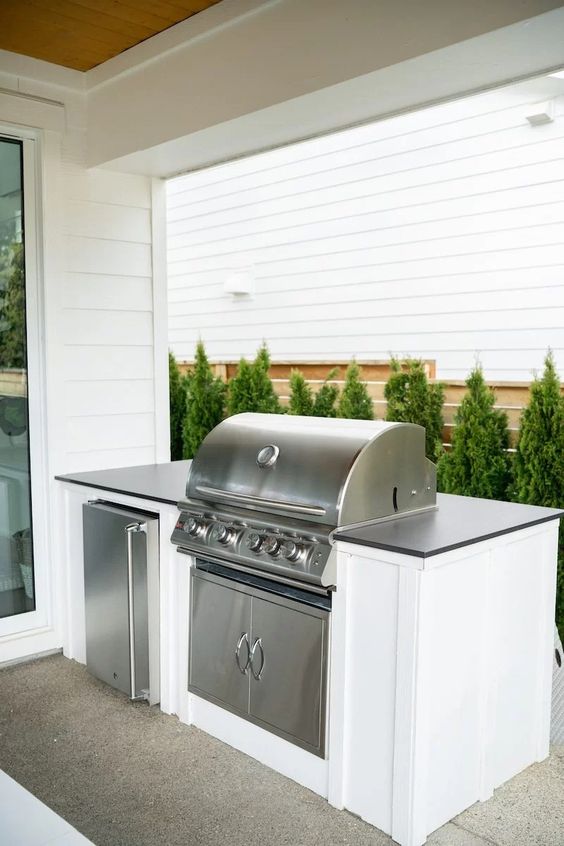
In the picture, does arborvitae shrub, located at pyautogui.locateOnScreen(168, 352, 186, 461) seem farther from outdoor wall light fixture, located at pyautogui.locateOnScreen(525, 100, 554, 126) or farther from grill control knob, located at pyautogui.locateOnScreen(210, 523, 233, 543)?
grill control knob, located at pyautogui.locateOnScreen(210, 523, 233, 543)

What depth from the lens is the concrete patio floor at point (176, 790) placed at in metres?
2.35

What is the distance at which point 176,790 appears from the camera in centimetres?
260

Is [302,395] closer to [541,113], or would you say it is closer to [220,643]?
[541,113]

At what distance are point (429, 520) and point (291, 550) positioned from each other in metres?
0.49

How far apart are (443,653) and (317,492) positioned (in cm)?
62

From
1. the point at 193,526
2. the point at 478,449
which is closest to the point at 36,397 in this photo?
the point at 193,526

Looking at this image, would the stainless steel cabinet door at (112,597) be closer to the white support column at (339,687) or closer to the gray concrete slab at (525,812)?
the white support column at (339,687)

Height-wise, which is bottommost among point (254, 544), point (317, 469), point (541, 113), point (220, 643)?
point (220, 643)

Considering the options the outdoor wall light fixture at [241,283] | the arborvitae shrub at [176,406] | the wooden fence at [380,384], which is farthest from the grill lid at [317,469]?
the arborvitae shrub at [176,406]

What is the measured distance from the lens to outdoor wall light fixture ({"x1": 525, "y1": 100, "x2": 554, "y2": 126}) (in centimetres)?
420

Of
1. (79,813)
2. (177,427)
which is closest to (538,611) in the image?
(79,813)

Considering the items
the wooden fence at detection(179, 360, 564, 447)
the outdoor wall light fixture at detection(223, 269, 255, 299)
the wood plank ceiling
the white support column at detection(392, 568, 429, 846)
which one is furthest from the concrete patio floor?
the outdoor wall light fixture at detection(223, 269, 255, 299)

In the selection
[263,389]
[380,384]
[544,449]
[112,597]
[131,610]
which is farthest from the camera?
[263,389]

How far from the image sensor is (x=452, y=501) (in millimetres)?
3002
